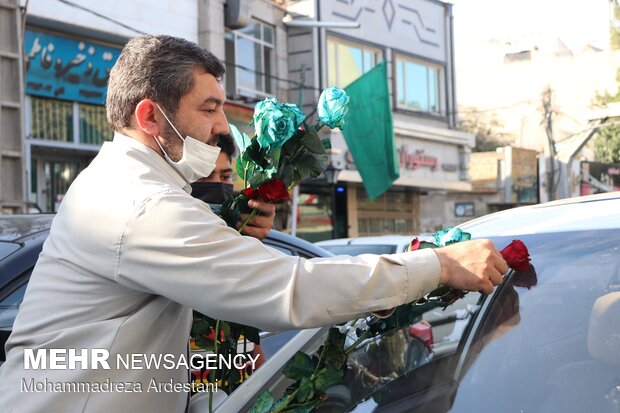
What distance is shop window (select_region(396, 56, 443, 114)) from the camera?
20.3 m

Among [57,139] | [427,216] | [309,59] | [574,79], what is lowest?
[427,216]

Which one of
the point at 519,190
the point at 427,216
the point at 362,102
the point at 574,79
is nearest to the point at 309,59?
the point at 362,102

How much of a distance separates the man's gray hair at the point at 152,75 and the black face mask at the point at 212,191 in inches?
60.4

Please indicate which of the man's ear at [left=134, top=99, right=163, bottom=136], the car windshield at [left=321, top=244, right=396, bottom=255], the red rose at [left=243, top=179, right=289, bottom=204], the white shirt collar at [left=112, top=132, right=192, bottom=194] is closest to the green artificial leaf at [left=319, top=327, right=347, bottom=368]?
the red rose at [left=243, top=179, right=289, bottom=204]

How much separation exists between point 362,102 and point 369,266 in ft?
43.6

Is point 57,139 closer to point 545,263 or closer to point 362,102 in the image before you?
point 362,102

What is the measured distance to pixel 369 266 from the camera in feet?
5.25

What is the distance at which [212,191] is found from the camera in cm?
338

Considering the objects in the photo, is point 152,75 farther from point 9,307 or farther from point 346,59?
point 346,59

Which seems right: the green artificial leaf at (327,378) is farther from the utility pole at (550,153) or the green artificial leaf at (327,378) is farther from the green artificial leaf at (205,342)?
the utility pole at (550,153)

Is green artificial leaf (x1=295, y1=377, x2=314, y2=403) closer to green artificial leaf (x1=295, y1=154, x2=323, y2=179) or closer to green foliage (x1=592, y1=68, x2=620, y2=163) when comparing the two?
green artificial leaf (x1=295, y1=154, x2=323, y2=179)

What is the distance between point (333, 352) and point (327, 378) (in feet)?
0.29

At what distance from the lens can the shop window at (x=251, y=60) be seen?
15.2 metres

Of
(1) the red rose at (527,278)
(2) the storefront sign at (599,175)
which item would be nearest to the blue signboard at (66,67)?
(1) the red rose at (527,278)
